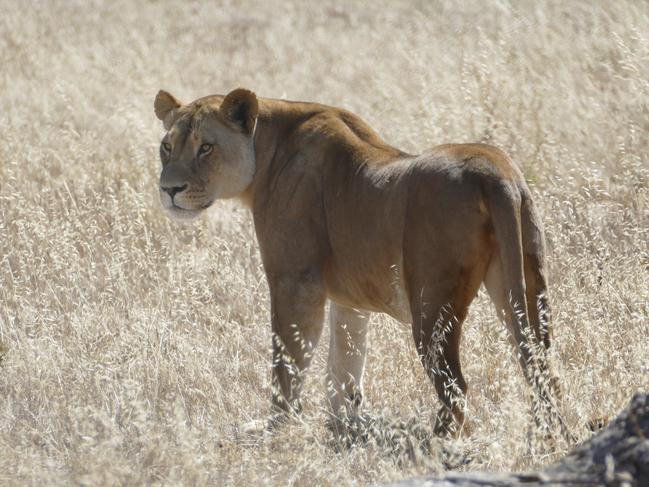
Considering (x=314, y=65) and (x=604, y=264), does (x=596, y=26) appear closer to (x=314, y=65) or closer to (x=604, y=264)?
(x=314, y=65)

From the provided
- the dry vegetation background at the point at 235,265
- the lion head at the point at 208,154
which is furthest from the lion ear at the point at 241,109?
the dry vegetation background at the point at 235,265

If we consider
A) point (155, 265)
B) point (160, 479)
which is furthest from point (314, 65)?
point (160, 479)

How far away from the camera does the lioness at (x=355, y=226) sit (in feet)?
16.1

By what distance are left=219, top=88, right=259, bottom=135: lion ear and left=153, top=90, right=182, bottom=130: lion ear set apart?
16.6 inches

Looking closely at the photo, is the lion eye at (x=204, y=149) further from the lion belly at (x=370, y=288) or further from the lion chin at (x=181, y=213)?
the lion belly at (x=370, y=288)

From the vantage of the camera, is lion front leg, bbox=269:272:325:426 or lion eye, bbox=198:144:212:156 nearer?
lion front leg, bbox=269:272:325:426

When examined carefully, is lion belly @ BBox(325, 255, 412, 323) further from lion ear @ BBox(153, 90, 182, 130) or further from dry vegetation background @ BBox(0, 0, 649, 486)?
lion ear @ BBox(153, 90, 182, 130)

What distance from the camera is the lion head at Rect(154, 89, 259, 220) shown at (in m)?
6.27

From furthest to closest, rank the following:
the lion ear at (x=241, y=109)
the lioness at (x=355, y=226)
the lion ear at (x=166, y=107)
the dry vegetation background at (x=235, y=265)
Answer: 1. the lion ear at (x=166, y=107)
2. the lion ear at (x=241, y=109)
3. the dry vegetation background at (x=235, y=265)
4. the lioness at (x=355, y=226)

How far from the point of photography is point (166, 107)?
684 cm

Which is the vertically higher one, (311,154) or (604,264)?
(311,154)

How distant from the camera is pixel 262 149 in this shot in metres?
6.42

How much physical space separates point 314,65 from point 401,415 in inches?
424

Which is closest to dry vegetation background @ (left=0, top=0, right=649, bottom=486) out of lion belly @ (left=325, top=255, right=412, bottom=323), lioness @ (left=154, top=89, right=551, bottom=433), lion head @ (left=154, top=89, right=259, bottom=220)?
lioness @ (left=154, top=89, right=551, bottom=433)
